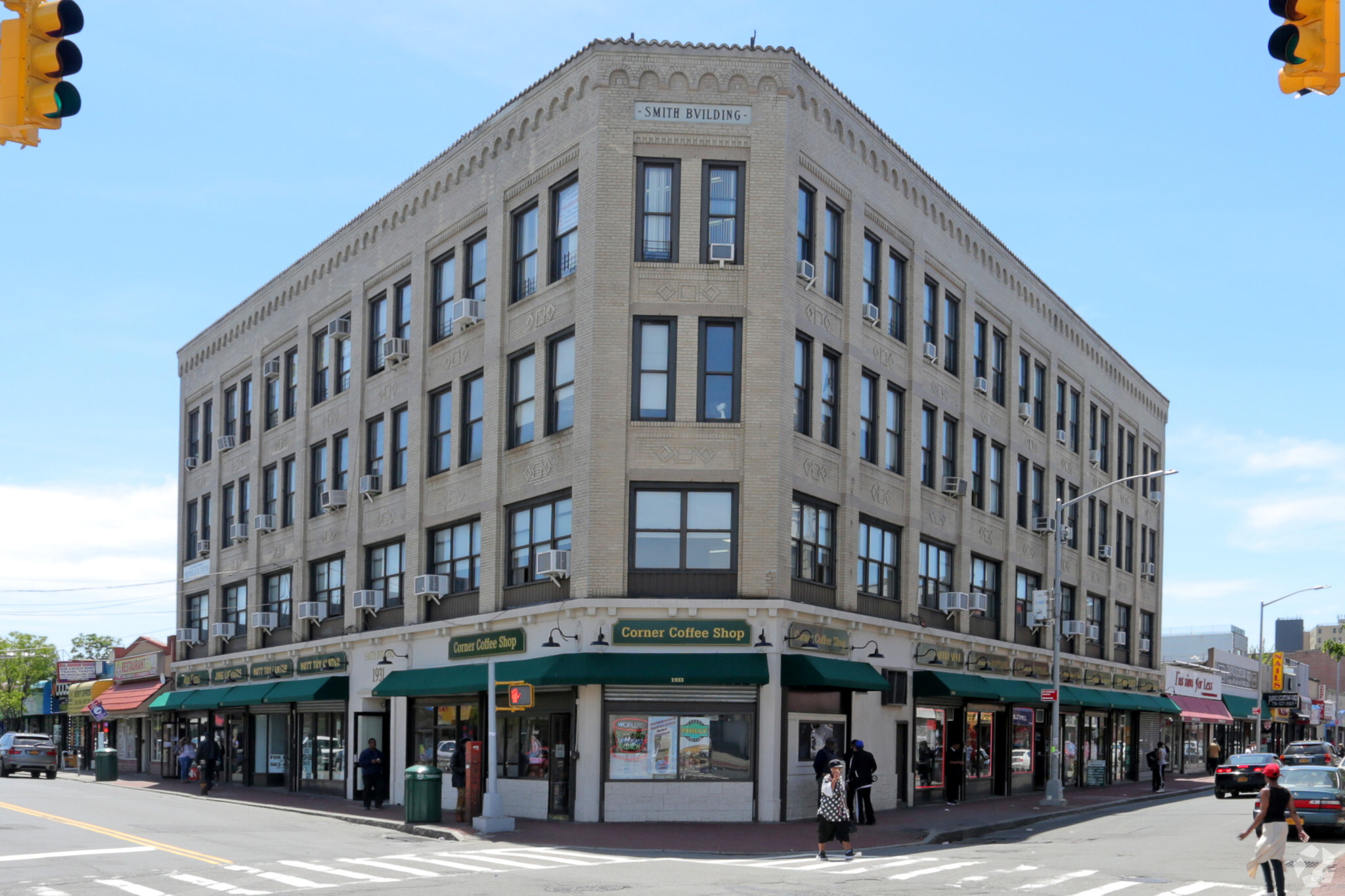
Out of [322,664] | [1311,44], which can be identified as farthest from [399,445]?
[1311,44]

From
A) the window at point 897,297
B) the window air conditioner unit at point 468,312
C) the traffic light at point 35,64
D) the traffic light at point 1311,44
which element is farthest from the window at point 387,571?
the traffic light at point 1311,44

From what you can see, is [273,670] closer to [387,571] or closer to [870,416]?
[387,571]

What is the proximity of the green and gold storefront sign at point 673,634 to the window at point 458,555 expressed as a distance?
5612 millimetres

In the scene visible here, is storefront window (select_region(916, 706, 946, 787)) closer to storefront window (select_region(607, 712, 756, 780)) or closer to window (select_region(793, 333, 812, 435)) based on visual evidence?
storefront window (select_region(607, 712, 756, 780))

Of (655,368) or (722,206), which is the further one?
(722,206)

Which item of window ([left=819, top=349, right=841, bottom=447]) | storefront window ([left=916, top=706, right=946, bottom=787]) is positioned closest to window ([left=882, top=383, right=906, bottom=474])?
window ([left=819, top=349, right=841, bottom=447])

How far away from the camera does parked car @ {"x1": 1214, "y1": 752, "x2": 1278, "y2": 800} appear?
130 ft

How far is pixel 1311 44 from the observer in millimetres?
7312

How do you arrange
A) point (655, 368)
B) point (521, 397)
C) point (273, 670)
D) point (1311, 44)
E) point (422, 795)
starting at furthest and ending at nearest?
point (273, 670) < point (521, 397) < point (655, 368) < point (422, 795) < point (1311, 44)

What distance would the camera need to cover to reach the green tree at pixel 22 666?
96.1m

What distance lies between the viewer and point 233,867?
1975 cm

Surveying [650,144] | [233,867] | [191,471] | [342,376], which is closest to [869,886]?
[233,867]

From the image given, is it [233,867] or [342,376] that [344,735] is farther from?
[233,867]

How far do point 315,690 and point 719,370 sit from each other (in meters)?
15.7
